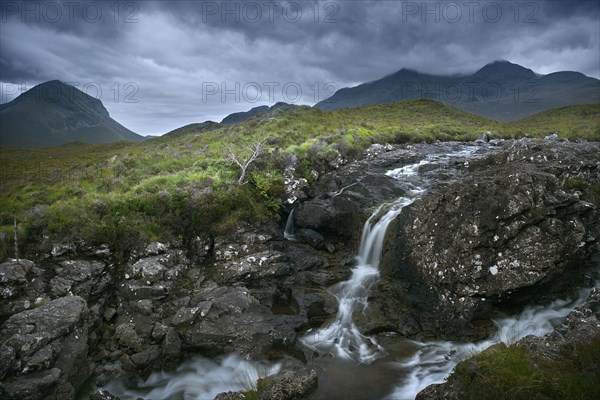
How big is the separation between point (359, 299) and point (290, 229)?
7.01 m

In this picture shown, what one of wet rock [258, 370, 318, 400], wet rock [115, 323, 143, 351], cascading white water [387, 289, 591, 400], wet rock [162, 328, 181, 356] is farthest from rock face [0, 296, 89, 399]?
cascading white water [387, 289, 591, 400]

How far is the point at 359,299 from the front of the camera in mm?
13461

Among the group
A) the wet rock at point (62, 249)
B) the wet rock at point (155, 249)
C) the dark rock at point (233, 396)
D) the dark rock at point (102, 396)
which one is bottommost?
the dark rock at point (102, 396)

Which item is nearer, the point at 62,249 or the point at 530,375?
the point at 530,375

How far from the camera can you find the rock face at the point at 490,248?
35.2ft

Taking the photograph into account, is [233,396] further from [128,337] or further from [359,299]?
[359,299]

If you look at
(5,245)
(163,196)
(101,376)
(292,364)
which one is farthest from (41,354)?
(163,196)

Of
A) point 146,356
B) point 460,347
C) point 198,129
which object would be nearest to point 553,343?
point 460,347

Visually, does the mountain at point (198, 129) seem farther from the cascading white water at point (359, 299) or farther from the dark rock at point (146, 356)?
the dark rock at point (146, 356)

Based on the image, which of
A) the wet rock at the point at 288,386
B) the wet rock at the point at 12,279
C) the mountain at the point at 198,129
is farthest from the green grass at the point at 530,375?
the mountain at the point at 198,129

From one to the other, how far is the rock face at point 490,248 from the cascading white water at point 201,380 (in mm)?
5154

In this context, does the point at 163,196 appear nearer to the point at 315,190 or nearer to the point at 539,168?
the point at 315,190

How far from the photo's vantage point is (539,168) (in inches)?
540

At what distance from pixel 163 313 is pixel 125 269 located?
2.95 m
